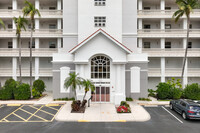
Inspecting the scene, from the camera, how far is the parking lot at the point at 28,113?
46.4ft

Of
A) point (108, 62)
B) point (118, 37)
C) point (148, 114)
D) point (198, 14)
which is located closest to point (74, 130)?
point (148, 114)

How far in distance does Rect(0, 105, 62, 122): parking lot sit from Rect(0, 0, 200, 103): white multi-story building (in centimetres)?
392

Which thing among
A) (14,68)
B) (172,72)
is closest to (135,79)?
(172,72)

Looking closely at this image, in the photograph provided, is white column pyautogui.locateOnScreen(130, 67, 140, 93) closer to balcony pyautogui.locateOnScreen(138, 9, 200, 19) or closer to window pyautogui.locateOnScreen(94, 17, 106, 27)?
window pyautogui.locateOnScreen(94, 17, 106, 27)

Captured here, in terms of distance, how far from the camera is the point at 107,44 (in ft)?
61.2

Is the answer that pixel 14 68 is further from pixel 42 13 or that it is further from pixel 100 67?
pixel 100 67

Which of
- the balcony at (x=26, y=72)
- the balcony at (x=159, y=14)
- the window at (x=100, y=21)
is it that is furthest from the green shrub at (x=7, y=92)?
the balcony at (x=159, y=14)

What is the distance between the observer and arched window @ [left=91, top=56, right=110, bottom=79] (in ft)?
63.1

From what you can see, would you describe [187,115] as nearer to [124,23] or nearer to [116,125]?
[116,125]

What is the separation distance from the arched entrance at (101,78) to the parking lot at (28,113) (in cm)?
553

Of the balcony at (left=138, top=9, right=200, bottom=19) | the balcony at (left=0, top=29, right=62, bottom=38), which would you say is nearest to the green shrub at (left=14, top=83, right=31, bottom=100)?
the balcony at (left=0, top=29, right=62, bottom=38)

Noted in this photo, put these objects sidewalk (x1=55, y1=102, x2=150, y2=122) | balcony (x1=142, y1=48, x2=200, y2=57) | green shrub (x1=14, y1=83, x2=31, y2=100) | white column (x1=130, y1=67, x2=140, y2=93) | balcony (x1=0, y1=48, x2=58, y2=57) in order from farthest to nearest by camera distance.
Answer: balcony (x1=0, y1=48, x2=58, y2=57) < balcony (x1=142, y1=48, x2=200, y2=57) < white column (x1=130, y1=67, x2=140, y2=93) < green shrub (x1=14, y1=83, x2=31, y2=100) < sidewalk (x1=55, y1=102, x2=150, y2=122)

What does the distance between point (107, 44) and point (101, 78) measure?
15.2ft

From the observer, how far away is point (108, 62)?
19.3 m
